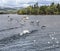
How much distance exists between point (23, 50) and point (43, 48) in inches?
136

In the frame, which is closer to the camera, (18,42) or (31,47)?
(31,47)

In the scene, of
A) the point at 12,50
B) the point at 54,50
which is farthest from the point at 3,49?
the point at 54,50

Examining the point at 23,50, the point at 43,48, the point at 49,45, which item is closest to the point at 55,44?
the point at 49,45

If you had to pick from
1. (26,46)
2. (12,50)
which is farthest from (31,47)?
(12,50)

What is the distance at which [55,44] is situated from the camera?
4772 cm

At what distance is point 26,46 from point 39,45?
233cm

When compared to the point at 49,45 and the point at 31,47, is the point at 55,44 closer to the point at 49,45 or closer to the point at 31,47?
the point at 49,45

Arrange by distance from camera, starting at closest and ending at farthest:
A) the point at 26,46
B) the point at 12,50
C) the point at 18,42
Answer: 1. the point at 12,50
2. the point at 26,46
3. the point at 18,42

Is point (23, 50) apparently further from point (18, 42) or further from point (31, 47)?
point (18, 42)

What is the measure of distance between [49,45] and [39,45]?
1743 millimetres

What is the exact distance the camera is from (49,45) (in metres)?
46.7

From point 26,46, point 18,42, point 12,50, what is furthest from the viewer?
point 18,42

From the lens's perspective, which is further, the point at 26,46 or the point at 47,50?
the point at 26,46

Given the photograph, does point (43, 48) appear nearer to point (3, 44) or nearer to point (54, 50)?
point (54, 50)
